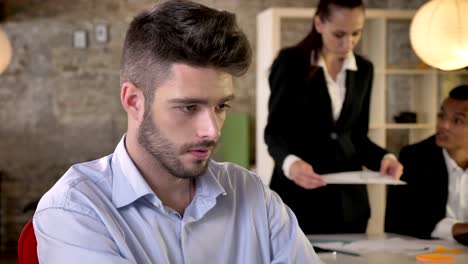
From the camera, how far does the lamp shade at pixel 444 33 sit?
2332mm

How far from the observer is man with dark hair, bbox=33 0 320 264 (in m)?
1.38

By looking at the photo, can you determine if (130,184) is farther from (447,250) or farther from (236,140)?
(236,140)

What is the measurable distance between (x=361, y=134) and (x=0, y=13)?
14.3ft

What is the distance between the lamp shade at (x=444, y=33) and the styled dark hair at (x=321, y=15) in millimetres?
305

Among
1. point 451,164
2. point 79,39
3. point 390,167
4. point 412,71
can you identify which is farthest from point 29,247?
point 79,39

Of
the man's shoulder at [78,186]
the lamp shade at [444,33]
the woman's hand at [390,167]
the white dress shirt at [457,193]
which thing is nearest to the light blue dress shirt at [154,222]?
the man's shoulder at [78,186]

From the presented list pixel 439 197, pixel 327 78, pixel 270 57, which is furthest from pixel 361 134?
pixel 270 57

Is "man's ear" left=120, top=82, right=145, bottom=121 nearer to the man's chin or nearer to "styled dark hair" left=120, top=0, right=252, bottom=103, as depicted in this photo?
"styled dark hair" left=120, top=0, right=252, bottom=103

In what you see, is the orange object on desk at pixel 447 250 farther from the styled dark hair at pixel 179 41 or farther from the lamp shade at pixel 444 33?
the styled dark hair at pixel 179 41

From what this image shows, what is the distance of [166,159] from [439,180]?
1865mm

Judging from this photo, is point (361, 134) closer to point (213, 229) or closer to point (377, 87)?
point (213, 229)

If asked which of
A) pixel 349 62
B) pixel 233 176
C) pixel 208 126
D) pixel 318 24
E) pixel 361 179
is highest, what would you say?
pixel 318 24

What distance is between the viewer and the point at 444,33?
2.36 meters

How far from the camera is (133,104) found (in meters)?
1.50
